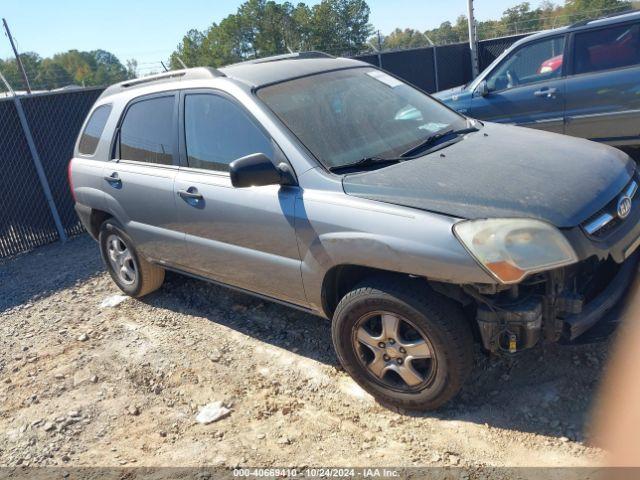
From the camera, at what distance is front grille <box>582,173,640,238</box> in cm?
274

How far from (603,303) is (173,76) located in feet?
11.0

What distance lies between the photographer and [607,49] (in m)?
6.54

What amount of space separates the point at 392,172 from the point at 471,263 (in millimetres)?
797

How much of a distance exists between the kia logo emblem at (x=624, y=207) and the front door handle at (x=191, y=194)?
255 centimetres

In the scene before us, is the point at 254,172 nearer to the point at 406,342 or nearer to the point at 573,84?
the point at 406,342

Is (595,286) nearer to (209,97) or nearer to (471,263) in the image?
(471,263)

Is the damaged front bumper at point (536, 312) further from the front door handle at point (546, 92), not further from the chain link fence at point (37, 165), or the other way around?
the chain link fence at point (37, 165)

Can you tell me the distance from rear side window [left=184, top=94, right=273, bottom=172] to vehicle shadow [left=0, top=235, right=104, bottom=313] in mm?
2967

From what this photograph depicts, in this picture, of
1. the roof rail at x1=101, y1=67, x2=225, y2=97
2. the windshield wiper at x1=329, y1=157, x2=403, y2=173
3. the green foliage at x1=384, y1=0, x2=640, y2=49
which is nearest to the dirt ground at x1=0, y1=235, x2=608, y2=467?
the windshield wiper at x1=329, y1=157, x2=403, y2=173

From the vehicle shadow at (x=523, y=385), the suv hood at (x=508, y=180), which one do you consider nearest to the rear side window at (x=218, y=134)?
the suv hood at (x=508, y=180)

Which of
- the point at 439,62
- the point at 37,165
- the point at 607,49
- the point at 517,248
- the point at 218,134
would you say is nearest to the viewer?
the point at 517,248

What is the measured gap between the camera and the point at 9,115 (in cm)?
727

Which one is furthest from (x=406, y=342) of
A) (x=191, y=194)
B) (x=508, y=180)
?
(x=191, y=194)

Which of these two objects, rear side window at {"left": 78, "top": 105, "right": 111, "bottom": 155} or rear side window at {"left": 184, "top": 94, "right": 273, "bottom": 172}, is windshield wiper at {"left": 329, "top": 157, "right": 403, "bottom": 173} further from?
rear side window at {"left": 78, "top": 105, "right": 111, "bottom": 155}
